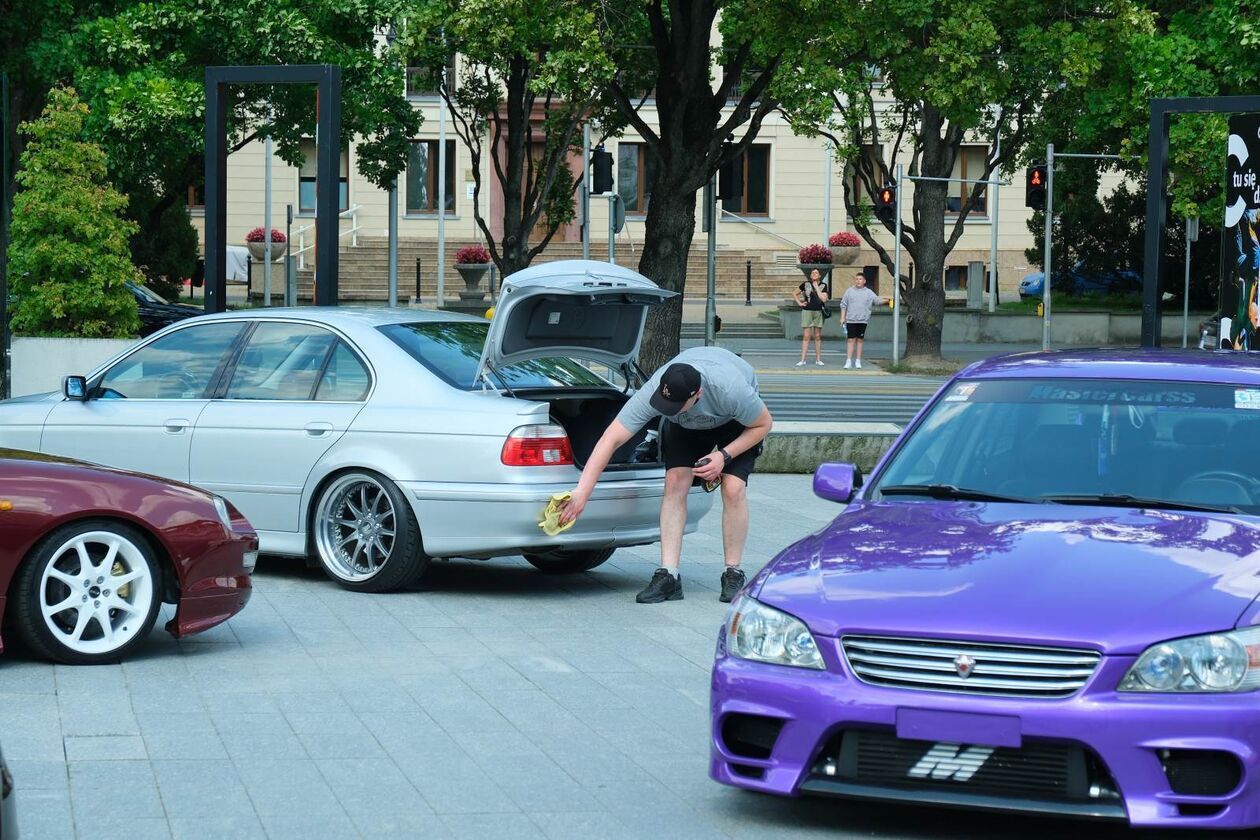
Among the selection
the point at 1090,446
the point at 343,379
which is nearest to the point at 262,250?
the point at 343,379

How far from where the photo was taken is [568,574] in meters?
11.2

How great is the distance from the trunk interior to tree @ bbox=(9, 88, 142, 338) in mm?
12125

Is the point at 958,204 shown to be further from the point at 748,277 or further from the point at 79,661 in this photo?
the point at 79,661

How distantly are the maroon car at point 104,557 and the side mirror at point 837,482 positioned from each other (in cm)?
269

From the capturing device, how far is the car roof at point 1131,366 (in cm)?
679

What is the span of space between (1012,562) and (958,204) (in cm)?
5659

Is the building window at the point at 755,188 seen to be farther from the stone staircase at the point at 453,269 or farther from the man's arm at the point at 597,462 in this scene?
the man's arm at the point at 597,462

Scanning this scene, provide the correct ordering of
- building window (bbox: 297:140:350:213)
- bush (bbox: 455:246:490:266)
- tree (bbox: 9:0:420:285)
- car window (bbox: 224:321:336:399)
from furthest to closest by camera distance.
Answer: building window (bbox: 297:140:350:213), bush (bbox: 455:246:490:266), tree (bbox: 9:0:420:285), car window (bbox: 224:321:336:399)

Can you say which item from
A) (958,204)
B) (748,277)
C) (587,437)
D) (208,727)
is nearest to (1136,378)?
(208,727)

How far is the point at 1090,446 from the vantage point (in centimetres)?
657

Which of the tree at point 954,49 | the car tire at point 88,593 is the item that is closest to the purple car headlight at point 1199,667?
the car tire at point 88,593

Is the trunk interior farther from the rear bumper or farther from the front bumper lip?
the front bumper lip

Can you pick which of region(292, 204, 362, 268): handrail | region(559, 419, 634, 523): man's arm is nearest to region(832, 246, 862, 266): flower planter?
region(292, 204, 362, 268): handrail

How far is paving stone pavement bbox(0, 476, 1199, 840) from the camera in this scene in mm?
5664
